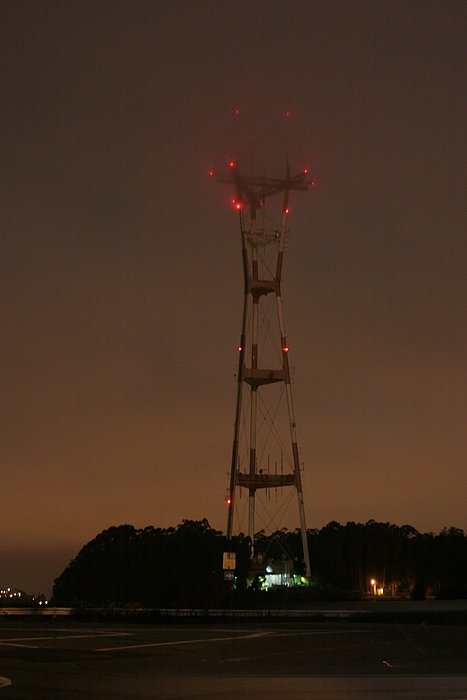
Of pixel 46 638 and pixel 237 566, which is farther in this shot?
pixel 237 566

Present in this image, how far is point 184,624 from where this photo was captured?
4031 centimetres

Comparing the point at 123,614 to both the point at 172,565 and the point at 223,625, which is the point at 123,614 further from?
the point at 172,565

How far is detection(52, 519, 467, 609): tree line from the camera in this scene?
62969 mm

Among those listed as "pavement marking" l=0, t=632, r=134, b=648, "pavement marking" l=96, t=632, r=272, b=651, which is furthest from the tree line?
"pavement marking" l=96, t=632, r=272, b=651

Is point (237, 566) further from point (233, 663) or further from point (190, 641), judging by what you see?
point (233, 663)

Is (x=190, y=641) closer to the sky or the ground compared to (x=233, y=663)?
closer to the sky

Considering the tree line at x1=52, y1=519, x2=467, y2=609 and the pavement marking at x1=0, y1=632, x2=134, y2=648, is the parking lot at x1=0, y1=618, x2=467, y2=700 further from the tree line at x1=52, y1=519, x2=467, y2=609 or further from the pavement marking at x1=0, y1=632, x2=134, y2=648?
the tree line at x1=52, y1=519, x2=467, y2=609

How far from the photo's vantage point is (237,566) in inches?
2633

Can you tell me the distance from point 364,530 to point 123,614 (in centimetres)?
7394

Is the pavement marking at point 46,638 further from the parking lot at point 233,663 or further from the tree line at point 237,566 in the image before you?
the tree line at point 237,566

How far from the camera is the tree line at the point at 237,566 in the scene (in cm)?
6297

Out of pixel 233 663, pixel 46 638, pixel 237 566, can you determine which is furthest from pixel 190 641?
pixel 237 566

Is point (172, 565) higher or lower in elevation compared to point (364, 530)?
lower

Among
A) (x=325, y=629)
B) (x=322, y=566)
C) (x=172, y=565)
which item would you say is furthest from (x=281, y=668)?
(x=322, y=566)
